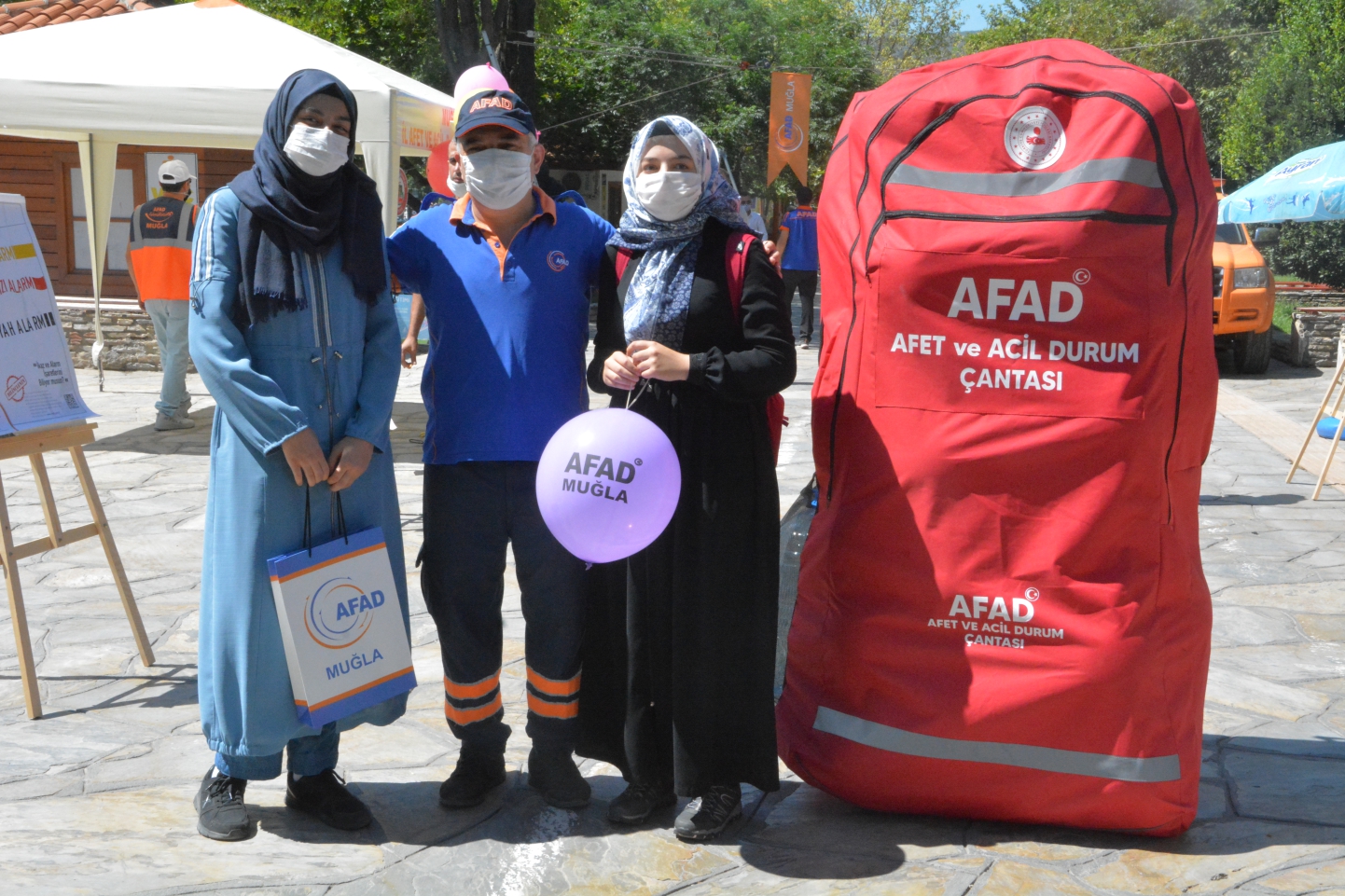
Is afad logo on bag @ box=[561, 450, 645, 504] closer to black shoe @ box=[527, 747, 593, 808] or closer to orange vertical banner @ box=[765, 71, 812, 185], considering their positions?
black shoe @ box=[527, 747, 593, 808]

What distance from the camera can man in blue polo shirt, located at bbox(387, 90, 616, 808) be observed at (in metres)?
3.11

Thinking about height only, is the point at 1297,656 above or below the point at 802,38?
below

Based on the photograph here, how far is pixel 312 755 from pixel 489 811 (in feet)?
1.62

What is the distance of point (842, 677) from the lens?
3166 mm

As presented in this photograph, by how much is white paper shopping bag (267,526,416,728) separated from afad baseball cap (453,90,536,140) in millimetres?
1079

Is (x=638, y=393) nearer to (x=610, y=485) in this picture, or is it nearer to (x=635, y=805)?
(x=610, y=485)

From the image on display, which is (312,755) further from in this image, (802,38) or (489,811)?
(802,38)

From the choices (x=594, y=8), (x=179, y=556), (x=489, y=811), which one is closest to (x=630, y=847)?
(x=489, y=811)

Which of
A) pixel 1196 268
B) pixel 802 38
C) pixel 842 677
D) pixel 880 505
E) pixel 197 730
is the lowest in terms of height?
pixel 197 730

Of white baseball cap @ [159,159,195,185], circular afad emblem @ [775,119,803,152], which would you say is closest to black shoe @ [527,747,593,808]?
white baseball cap @ [159,159,195,185]

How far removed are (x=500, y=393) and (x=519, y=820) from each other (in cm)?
114

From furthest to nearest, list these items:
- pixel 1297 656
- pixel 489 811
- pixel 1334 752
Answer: pixel 1297 656 < pixel 1334 752 < pixel 489 811

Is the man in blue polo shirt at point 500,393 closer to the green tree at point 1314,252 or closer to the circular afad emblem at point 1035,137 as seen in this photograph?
the circular afad emblem at point 1035,137

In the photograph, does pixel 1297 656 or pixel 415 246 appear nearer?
pixel 415 246
